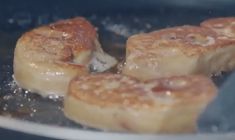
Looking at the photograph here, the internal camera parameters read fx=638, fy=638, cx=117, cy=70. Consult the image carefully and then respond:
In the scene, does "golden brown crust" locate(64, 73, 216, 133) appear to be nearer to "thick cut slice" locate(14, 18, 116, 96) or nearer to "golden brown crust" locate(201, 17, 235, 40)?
"thick cut slice" locate(14, 18, 116, 96)

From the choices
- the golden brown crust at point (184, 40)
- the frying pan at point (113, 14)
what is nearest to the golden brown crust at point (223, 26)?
the golden brown crust at point (184, 40)

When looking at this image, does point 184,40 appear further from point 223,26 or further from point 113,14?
point 113,14

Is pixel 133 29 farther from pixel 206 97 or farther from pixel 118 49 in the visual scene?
pixel 206 97

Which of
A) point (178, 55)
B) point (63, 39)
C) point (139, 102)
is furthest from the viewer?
point (63, 39)

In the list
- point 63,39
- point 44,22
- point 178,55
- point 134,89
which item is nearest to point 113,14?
point 44,22

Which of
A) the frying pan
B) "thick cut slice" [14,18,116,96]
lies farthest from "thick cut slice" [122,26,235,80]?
the frying pan

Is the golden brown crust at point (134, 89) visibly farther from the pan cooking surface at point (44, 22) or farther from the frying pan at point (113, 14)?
the frying pan at point (113, 14)
